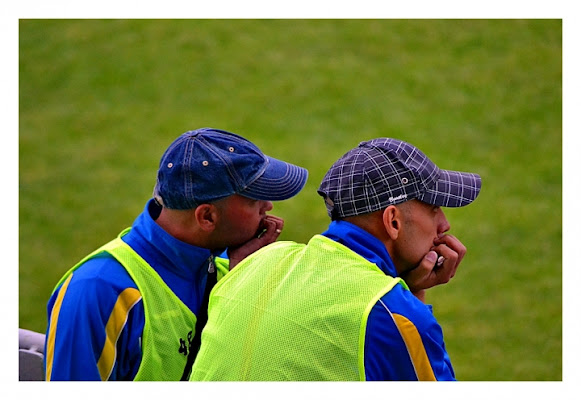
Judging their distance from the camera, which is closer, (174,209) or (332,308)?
(332,308)

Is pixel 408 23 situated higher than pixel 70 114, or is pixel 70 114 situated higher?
pixel 408 23

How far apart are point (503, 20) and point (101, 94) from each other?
628cm

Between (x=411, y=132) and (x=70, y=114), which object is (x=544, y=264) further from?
(x=70, y=114)

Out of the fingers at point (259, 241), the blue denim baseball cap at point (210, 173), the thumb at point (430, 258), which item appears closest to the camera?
the thumb at point (430, 258)

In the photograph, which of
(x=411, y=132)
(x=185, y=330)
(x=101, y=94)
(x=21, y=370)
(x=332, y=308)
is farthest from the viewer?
(x=101, y=94)

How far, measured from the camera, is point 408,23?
1314cm

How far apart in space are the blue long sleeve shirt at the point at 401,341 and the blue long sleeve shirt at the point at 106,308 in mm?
1066

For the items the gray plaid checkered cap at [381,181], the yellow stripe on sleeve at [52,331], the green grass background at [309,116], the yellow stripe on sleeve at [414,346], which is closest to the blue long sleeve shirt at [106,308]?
the yellow stripe on sleeve at [52,331]

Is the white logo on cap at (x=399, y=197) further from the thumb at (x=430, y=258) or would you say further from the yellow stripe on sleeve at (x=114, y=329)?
the yellow stripe on sleeve at (x=114, y=329)

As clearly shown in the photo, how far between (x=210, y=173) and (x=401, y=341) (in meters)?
1.19

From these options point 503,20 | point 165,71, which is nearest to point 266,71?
point 165,71

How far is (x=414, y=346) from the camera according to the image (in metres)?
2.62

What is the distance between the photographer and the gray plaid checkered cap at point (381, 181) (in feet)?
9.77

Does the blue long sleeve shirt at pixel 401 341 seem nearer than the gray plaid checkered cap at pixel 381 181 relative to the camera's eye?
Yes
